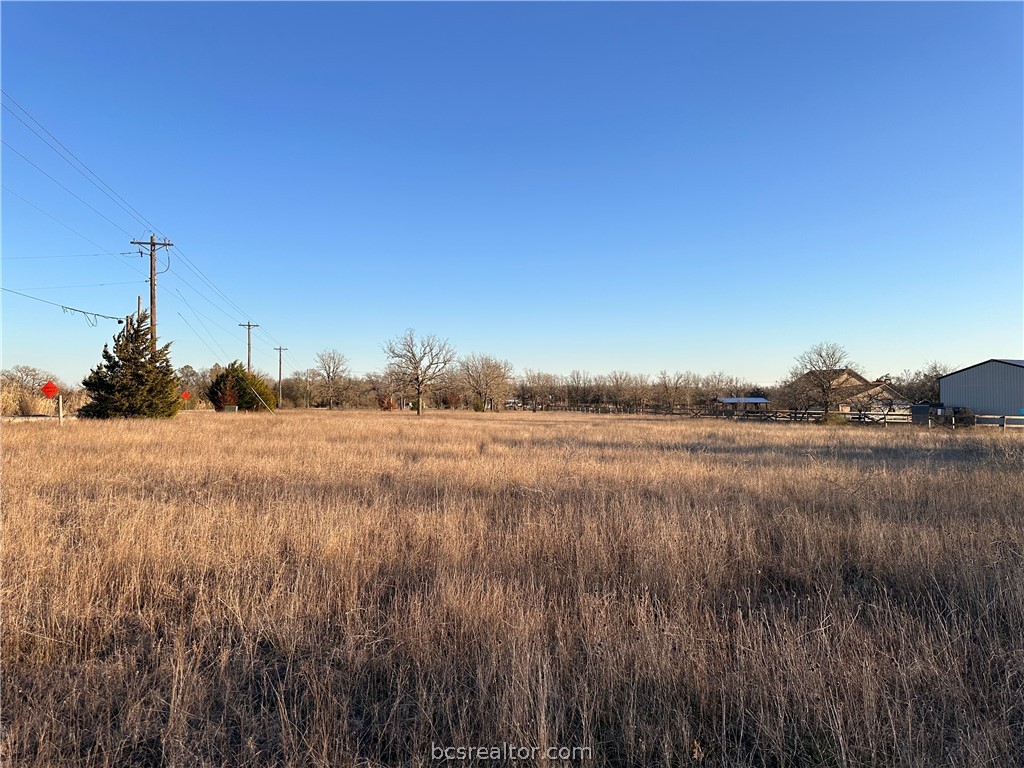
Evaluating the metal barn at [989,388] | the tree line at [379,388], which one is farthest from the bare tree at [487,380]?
the metal barn at [989,388]

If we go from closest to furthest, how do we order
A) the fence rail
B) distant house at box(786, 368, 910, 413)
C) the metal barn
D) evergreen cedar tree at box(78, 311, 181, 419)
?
evergreen cedar tree at box(78, 311, 181, 419)
the fence rail
the metal barn
distant house at box(786, 368, 910, 413)

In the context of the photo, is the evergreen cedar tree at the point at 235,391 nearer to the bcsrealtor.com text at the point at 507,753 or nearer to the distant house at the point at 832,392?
the bcsrealtor.com text at the point at 507,753

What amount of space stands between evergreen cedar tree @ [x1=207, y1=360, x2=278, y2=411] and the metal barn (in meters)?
69.0

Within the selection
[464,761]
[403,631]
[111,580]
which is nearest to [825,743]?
[464,761]

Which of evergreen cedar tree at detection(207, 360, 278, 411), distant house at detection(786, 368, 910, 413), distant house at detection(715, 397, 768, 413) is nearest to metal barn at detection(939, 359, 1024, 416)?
distant house at detection(786, 368, 910, 413)

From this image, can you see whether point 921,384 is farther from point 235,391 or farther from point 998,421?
point 235,391

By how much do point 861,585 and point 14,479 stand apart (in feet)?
40.3

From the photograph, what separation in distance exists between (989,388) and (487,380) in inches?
2432

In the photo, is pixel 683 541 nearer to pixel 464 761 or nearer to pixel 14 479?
pixel 464 761

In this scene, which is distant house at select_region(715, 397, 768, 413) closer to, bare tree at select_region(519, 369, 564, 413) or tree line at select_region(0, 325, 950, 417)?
tree line at select_region(0, 325, 950, 417)

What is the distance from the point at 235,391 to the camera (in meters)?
47.1

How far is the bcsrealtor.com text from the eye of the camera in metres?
2.20

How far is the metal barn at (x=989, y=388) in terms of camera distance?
3803 cm

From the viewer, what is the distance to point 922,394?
186 feet
